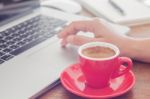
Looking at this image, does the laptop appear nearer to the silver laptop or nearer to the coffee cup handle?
the silver laptop

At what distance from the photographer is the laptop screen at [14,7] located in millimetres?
1089

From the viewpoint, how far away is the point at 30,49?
90 cm

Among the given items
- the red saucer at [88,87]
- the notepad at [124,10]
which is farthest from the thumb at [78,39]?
the notepad at [124,10]

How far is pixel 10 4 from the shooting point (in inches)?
44.1

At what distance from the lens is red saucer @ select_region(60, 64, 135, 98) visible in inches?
27.8

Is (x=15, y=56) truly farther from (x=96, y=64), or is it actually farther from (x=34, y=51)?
(x=96, y=64)

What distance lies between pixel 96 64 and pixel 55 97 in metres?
0.12

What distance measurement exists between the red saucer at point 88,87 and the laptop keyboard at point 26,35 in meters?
0.18

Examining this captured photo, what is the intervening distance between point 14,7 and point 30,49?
27cm

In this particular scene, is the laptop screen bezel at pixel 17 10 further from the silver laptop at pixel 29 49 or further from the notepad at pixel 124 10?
the notepad at pixel 124 10

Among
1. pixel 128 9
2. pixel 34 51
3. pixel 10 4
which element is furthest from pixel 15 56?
pixel 128 9

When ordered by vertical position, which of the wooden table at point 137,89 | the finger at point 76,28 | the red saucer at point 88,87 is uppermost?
the finger at point 76,28

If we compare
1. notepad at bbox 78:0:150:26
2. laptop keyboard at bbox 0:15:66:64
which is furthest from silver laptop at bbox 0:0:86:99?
notepad at bbox 78:0:150:26

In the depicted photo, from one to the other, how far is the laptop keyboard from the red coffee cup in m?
0.23
